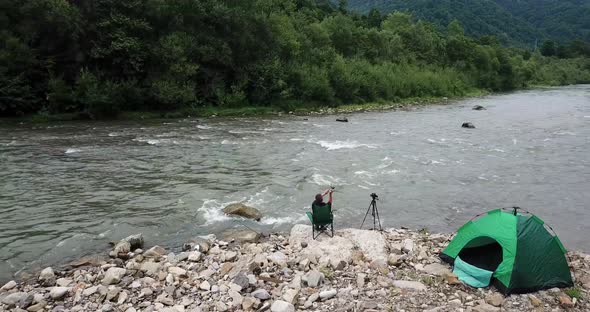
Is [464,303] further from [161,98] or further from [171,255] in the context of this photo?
[161,98]

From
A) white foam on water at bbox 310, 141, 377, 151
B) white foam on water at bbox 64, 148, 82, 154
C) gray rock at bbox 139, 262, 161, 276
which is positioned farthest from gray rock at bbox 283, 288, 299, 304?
white foam on water at bbox 64, 148, 82, 154

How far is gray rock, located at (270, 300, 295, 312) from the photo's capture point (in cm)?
845

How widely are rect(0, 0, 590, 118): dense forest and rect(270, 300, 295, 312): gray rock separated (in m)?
34.2

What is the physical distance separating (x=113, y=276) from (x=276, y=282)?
12.1 feet

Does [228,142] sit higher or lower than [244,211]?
lower

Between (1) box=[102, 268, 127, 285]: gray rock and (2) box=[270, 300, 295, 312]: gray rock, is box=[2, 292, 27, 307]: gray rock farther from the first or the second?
(2) box=[270, 300, 295, 312]: gray rock

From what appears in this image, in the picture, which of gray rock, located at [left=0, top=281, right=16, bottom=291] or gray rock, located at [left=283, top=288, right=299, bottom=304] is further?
gray rock, located at [left=0, top=281, right=16, bottom=291]

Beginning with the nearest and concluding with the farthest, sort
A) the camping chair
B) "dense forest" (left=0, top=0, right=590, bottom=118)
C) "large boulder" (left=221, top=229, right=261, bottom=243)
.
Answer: the camping chair → "large boulder" (left=221, top=229, right=261, bottom=243) → "dense forest" (left=0, top=0, right=590, bottom=118)

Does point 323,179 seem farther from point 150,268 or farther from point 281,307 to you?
point 281,307

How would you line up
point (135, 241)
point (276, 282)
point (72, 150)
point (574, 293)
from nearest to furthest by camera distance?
point (574, 293) < point (276, 282) < point (135, 241) < point (72, 150)

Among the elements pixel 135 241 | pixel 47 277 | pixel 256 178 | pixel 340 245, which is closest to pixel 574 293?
pixel 340 245

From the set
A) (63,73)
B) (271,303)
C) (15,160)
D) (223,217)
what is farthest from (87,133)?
(271,303)

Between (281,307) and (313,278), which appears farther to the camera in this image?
(313,278)

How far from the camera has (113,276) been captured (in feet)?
32.3
